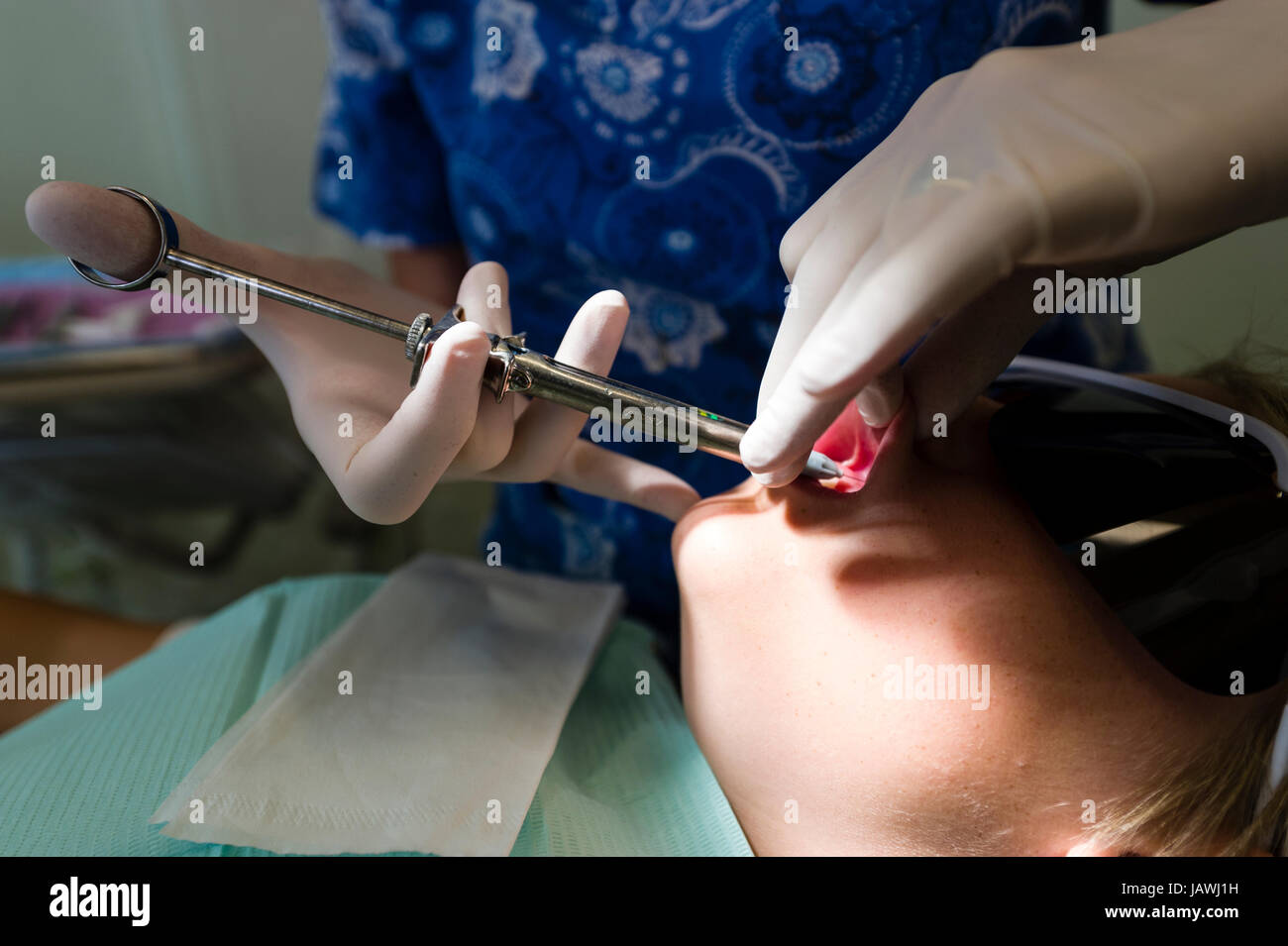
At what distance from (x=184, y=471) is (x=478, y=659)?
32.9 inches

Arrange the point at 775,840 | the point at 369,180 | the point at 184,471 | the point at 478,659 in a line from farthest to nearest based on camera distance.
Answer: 1. the point at 184,471
2. the point at 369,180
3. the point at 478,659
4. the point at 775,840

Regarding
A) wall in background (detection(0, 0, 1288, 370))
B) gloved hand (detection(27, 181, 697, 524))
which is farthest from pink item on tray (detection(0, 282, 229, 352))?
gloved hand (detection(27, 181, 697, 524))

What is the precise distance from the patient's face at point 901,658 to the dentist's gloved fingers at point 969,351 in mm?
18

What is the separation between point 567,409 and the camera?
519 millimetres

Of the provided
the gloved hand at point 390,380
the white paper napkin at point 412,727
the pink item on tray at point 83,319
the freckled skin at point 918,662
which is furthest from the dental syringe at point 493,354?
the pink item on tray at point 83,319

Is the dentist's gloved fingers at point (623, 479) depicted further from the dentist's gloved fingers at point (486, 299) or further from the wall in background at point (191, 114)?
the wall in background at point (191, 114)

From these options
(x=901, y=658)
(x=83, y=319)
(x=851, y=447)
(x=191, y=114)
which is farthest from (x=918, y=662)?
(x=83, y=319)

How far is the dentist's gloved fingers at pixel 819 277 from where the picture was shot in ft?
1.42

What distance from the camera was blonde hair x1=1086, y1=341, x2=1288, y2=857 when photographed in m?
0.47

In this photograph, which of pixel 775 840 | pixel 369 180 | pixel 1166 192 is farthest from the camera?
pixel 369 180

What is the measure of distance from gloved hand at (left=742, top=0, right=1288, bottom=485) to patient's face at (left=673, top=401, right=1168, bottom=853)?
91mm
